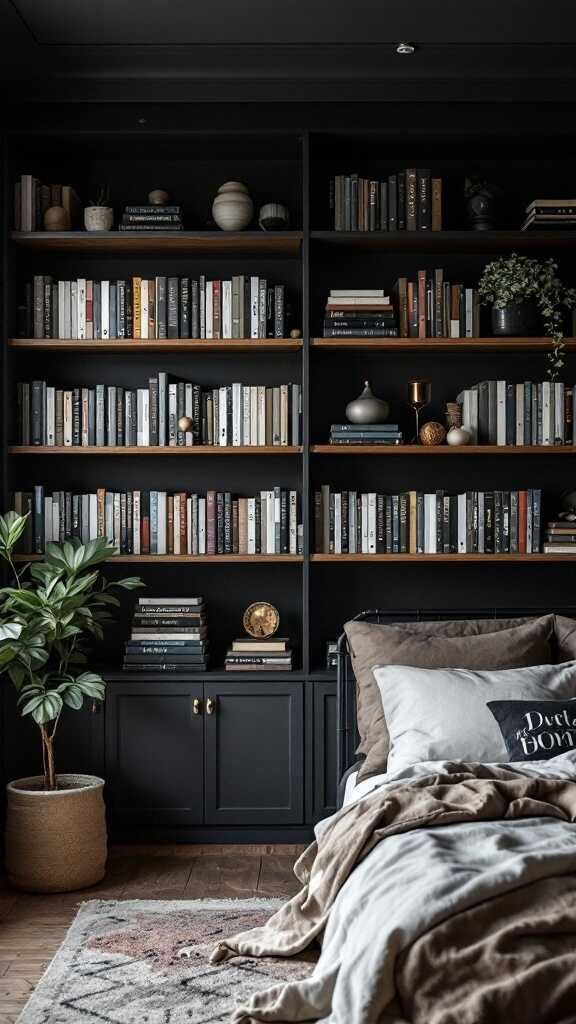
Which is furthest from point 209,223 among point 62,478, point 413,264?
point 62,478

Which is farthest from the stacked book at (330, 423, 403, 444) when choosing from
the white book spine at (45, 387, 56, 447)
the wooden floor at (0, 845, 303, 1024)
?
the wooden floor at (0, 845, 303, 1024)

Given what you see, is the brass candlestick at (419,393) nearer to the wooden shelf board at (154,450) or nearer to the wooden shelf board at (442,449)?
the wooden shelf board at (442,449)

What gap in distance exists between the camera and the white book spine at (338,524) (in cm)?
452

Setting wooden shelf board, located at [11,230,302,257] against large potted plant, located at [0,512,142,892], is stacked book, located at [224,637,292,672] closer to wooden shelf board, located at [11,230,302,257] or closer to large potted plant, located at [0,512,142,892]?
large potted plant, located at [0,512,142,892]

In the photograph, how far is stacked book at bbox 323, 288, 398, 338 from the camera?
447 cm

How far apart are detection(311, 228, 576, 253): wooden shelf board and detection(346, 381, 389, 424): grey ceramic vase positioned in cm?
58

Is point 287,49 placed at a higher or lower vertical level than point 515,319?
higher

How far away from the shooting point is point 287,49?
13.8 ft

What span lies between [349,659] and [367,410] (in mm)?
994

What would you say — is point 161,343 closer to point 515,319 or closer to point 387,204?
point 387,204

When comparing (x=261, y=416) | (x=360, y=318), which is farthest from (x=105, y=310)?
(x=360, y=318)

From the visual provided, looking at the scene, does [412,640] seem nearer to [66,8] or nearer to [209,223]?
[209,223]

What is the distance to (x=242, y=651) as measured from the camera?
448 cm

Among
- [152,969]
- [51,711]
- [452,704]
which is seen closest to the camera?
[152,969]
